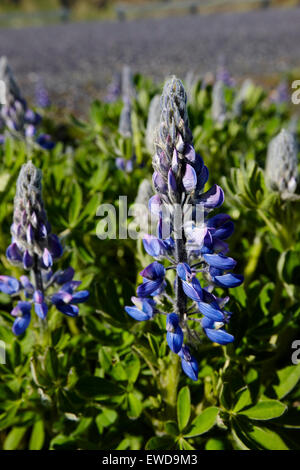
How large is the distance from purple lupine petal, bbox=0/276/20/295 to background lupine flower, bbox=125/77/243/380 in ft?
1.89

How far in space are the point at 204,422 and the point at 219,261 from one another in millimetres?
817

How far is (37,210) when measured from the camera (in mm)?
1906

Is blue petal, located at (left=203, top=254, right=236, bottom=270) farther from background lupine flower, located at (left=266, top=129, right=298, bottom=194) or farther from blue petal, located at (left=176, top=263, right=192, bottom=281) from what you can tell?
background lupine flower, located at (left=266, top=129, right=298, bottom=194)

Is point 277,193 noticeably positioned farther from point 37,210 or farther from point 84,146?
point 84,146

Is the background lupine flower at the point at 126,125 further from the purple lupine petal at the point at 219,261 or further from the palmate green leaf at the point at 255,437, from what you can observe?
the palmate green leaf at the point at 255,437

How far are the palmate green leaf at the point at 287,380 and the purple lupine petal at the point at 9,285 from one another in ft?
4.28

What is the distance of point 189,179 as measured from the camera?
1521 mm

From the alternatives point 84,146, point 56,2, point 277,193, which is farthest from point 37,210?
point 56,2

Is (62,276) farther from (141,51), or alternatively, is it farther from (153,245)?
(141,51)

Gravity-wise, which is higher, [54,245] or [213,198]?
[213,198]

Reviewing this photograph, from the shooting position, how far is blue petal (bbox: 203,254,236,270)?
5.26 feet

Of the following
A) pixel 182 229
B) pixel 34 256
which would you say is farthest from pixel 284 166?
pixel 34 256

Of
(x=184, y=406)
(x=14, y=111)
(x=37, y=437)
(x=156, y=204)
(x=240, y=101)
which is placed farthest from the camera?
(x=240, y=101)
